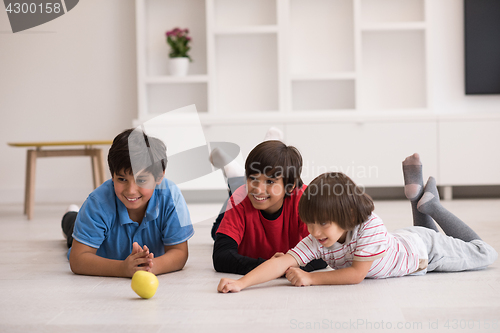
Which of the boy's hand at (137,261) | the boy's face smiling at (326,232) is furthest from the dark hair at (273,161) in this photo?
the boy's hand at (137,261)

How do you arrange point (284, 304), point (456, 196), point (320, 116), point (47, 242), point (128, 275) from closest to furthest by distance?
point (284, 304), point (128, 275), point (47, 242), point (320, 116), point (456, 196)

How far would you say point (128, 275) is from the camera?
1266 mm

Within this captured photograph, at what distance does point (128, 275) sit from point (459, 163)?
2.72 meters

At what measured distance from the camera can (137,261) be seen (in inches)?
47.9

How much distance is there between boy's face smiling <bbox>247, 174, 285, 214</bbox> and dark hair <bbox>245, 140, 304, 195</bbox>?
0.04ft

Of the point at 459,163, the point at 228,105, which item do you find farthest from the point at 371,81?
the point at 228,105

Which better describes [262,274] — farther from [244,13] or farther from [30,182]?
[244,13]

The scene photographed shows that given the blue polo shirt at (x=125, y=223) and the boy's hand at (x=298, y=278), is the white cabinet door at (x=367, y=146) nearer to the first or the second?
the blue polo shirt at (x=125, y=223)

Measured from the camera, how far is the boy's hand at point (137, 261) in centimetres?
119

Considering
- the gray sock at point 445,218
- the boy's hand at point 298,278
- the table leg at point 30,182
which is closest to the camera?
the boy's hand at point 298,278

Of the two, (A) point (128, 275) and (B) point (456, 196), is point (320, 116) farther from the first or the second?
(A) point (128, 275)

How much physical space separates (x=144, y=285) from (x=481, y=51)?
10.7ft

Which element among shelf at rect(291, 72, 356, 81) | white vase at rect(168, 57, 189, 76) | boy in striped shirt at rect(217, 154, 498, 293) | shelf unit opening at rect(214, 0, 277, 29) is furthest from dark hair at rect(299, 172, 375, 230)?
shelf unit opening at rect(214, 0, 277, 29)

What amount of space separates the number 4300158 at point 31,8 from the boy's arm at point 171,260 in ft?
9.97
